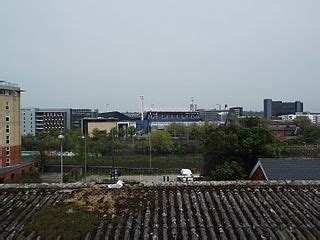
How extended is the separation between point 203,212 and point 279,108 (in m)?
124

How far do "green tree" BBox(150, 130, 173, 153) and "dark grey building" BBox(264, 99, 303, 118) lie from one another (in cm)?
7688

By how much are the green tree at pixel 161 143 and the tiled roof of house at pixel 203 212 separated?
136 feet

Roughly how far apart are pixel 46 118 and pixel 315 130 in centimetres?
6541

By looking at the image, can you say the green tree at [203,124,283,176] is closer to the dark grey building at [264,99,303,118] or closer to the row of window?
the row of window

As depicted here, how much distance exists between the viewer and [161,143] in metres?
47.2

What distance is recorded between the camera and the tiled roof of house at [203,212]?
4.06 metres

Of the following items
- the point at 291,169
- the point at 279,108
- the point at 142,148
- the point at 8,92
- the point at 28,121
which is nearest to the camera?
the point at 291,169

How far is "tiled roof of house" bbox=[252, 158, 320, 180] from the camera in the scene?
12.7 meters

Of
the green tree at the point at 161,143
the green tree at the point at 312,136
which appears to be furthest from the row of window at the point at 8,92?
the green tree at the point at 312,136

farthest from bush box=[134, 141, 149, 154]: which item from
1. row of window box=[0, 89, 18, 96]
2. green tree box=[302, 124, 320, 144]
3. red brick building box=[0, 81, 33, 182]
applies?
green tree box=[302, 124, 320, 144]

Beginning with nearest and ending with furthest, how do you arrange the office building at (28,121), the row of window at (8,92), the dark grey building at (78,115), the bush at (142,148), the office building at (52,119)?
the row of window at (8,92)
the bush at (142,148)
the office building at (28,121)
the office building at (52,119)
the dark grey building at (78,115)

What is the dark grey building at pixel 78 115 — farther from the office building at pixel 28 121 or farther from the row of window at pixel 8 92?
the row of window at pixel 8 92

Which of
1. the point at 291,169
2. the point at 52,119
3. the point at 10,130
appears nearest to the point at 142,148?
the point at 10,130

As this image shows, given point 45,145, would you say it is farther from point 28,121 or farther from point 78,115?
point 78,115
